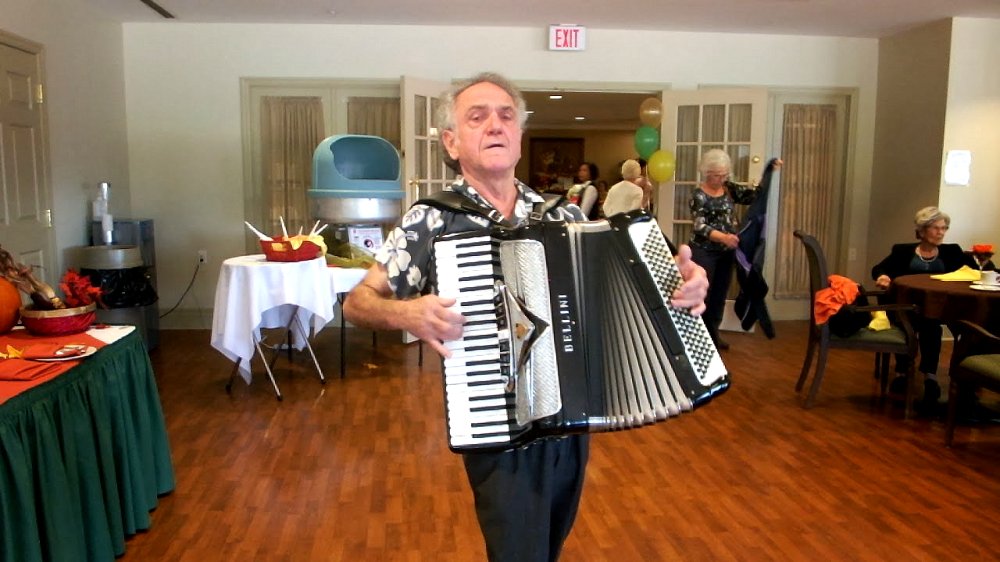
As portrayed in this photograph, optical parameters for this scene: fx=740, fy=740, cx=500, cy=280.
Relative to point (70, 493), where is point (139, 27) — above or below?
above

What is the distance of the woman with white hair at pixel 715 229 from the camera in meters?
5.23

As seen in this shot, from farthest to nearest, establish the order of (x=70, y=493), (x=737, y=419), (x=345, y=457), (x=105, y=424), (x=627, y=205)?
(x=627, y=205)
(x=737, y=419)
(x=345, y=457)
(x=105, y=424)
(x=70, y=493)

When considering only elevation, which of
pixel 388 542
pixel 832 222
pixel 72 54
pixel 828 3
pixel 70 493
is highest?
pixel 828 3

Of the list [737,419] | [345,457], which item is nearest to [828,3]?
[737,419]

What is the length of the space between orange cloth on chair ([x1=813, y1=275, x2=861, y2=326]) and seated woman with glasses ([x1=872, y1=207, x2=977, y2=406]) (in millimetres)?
452

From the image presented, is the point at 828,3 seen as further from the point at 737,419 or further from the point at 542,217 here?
the point at 542,217

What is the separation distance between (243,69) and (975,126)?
585 centimetres

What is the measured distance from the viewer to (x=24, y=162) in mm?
4566

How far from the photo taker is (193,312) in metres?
6.37

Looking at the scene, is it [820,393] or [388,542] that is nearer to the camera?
[388,542]

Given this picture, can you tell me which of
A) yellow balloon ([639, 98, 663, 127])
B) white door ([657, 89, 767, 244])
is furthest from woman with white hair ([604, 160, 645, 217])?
yellow balloon ([639, 98, 663, 127])

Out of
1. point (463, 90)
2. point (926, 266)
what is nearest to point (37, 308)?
point (463, 90)

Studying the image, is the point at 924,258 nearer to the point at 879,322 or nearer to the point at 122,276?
the point at 879,322

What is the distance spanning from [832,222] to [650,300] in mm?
5973
